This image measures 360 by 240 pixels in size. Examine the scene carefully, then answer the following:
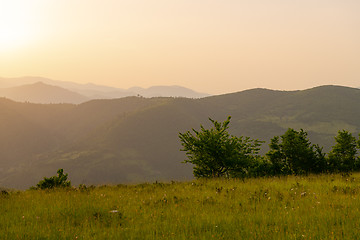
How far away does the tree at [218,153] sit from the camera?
18062 millimetres

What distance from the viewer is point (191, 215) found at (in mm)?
7523

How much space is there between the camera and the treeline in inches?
715

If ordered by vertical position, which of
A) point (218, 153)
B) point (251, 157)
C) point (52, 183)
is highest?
point (218, 153)

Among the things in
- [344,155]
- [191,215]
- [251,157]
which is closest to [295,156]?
[251,157]

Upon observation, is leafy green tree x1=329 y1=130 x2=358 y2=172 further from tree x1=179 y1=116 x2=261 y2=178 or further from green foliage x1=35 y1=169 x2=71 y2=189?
green foliage x1=35 y1=169 x2=71 y2=189

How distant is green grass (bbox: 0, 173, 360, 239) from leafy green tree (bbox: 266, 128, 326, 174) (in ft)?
26.0

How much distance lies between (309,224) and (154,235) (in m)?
3.42

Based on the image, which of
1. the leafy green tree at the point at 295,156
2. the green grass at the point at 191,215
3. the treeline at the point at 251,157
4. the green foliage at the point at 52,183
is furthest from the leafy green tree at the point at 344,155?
the green foliage at the point at 52,183

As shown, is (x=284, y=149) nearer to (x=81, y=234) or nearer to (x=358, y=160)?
(x=358, y=160)

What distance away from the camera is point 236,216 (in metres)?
7.23

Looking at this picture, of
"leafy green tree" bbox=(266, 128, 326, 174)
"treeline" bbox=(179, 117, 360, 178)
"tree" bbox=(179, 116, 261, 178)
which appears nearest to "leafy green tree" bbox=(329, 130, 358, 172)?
"treeline" bbox=(179, 117, 360, 178)

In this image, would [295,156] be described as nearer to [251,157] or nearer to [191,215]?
[251,157]

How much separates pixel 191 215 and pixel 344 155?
53.2 feet

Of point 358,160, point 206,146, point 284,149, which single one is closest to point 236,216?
point 206,146
